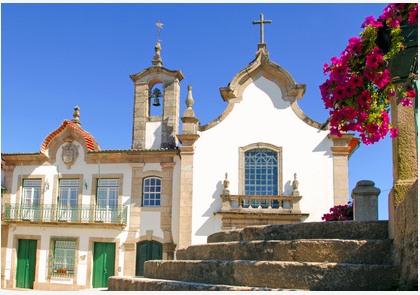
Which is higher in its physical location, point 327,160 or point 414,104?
point 327,160

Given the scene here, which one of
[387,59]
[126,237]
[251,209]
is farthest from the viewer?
[126,237]

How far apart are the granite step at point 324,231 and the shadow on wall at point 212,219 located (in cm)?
1079

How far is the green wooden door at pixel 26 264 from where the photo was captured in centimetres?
1950

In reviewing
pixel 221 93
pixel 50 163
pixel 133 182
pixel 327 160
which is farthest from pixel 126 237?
pixel 327 160

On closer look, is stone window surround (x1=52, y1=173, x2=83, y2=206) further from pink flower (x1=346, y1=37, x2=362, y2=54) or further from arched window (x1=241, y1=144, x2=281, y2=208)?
pink flower (x1=346, y1=37, x2=362, y2=54)

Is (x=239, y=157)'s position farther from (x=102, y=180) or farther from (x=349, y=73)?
(x=349, y=73)

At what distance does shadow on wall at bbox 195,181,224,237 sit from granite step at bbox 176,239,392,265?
37.2 ft

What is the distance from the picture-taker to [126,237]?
739 inches

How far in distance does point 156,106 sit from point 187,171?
3.91m

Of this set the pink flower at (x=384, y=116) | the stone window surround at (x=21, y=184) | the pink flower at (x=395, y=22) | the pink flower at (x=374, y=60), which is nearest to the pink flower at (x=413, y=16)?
the pink flower at (x=395, y=22)

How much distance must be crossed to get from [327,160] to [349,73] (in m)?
13.3

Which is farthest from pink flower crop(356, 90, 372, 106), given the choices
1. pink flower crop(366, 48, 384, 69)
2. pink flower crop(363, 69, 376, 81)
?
pink flower crop(366, 48, 384, 69)

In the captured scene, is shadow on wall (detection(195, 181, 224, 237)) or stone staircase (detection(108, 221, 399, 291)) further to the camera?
shadow on wall (detection(195, 181, 224, 237))

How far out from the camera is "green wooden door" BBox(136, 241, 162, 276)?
60.5 feet
